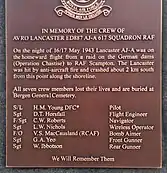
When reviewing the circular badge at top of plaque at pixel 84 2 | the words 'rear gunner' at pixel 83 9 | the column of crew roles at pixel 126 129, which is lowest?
the column of crew roles at pixel 126 129

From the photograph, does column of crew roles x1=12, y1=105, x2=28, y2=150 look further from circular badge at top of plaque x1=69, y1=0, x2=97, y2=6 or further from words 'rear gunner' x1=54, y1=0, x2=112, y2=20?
circular badge at top of plaque x1=69, y1=0, x2=97, y2=6

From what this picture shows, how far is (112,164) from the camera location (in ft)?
11.8

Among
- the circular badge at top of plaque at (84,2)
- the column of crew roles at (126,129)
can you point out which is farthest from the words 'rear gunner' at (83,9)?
the column of crew roles at (126,129)

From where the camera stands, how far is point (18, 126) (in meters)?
3.63

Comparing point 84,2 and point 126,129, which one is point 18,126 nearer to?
point 126,129

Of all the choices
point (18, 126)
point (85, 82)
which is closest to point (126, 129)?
point (85, 82)

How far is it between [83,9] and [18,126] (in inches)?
47.2

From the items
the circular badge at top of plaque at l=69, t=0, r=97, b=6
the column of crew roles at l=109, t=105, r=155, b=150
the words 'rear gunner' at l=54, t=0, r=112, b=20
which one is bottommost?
the column of crew roles at l=109, t=105, r=155, b=150

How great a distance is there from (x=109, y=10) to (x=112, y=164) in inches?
54.0

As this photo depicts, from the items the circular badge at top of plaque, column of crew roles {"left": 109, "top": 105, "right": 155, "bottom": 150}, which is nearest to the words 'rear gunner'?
the circular badge at top of plaque

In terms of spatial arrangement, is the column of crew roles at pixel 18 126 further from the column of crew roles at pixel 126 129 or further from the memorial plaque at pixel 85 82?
the column of crew roles at pixel 126 129

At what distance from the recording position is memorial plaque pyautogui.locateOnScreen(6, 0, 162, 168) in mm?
3562

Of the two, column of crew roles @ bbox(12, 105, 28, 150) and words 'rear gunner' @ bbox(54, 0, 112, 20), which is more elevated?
words 'rear gunner' @ bbox(54, 0, 112, 20)

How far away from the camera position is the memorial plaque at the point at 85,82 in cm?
356
